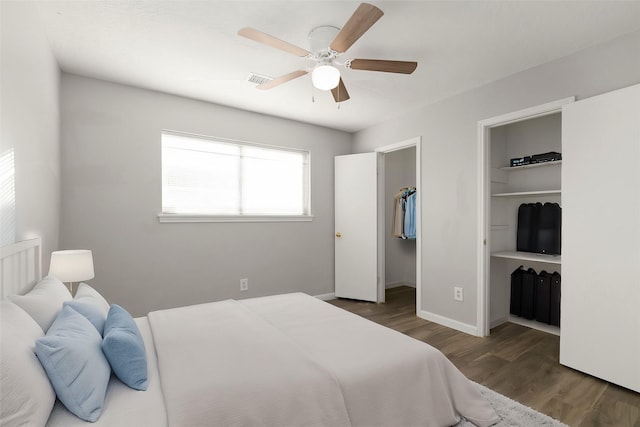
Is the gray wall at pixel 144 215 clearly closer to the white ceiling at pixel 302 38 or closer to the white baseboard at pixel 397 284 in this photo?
the white ceiling at pixel 302 38

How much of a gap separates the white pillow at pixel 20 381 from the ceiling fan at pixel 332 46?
1.70 m

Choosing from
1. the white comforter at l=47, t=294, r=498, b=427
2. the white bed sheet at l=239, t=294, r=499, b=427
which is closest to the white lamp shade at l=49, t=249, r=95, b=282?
the white comforter at l=47, t=294, r=498, b=427

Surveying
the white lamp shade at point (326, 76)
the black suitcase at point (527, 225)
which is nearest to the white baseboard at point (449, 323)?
the black suitcase at point (527, 225)

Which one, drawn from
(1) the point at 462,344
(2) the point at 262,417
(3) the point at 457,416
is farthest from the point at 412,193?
(2) the point at 262,417

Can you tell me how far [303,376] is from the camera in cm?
132

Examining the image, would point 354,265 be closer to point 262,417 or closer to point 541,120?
point 541,120

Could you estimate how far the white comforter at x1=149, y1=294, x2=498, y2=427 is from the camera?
1.20 metres

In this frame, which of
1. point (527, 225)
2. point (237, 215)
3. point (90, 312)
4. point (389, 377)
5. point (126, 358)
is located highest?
point (237, 215)

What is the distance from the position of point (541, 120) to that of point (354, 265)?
278cm

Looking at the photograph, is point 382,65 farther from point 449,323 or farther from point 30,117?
point 449,323

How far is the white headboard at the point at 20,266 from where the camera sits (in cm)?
140

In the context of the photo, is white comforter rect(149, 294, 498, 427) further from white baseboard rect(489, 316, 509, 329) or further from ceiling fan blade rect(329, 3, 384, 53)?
white baseboard rect(489, 316, 509, 329)

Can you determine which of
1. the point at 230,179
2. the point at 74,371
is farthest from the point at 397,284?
the point at 74,371

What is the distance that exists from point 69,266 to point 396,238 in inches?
179
